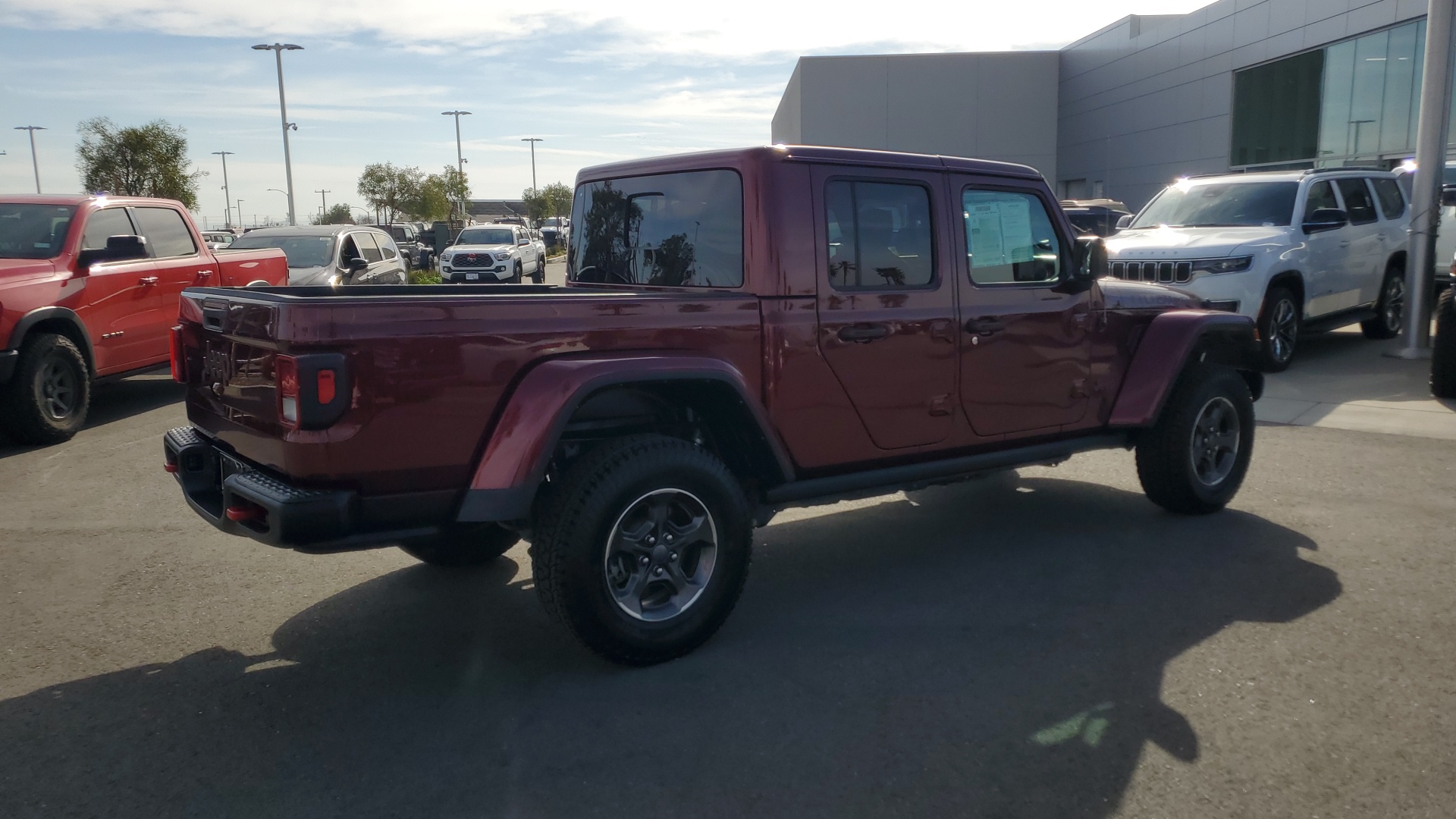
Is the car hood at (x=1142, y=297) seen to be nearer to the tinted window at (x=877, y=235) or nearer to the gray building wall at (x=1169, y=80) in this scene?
the tinted window at (x=877, y=235)

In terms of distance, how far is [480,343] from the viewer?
142 inches

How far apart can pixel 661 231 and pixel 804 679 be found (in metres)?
2.06

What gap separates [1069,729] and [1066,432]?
229cm

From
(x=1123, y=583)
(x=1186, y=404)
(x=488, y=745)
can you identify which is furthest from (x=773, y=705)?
(x=1186, y=404)

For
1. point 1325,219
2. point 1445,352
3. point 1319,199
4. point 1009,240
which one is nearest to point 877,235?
point 1009,240

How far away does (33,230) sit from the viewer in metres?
8.98

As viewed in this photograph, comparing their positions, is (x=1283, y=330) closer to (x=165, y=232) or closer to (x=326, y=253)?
(x=326, y=253)

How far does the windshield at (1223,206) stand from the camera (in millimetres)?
11336


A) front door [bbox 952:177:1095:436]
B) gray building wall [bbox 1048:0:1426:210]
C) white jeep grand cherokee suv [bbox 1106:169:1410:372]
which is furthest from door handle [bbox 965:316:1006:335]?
gray building wall [bbox 1048:0:1426:210]

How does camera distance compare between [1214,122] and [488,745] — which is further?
[1214,122]

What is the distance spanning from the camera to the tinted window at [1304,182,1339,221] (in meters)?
11.3

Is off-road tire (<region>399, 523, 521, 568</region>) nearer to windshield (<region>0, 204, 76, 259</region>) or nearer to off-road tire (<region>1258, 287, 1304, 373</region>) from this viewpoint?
windshield (<region>0, 204, 76, 259</region>)

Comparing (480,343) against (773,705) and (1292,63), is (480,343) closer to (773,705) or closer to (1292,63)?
(773,705)

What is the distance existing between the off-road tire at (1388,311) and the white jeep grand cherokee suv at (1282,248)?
0.02 m
